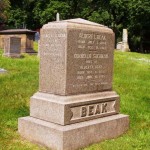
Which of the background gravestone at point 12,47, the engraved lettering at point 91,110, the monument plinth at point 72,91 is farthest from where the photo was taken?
the background gravestone at point 12,47

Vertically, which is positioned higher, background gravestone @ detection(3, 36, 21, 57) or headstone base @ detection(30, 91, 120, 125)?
background gravestone @ detection(3, 36, 21, 57)

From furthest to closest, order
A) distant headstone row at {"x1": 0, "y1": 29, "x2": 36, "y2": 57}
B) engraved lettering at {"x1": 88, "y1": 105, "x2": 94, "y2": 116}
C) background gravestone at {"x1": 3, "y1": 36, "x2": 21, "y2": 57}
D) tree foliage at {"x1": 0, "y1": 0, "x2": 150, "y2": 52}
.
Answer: tree foliage at {"x1": 0, "y1": 0, "x2": 150, "y2": 52} → distant headstone row at {"x1": 0, "y1": 29, "x2": 36, "y2": 57} → background gravestone at {"x1": 3, "y1": 36, "x2": 21, "y2": 57} → engraved lettering at {"x1": 88, "y1": 105, "x2": 94, "y2": 116}

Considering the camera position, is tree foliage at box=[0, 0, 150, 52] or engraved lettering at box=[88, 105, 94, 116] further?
tree foliage at box=[0, 0, 150, 52]

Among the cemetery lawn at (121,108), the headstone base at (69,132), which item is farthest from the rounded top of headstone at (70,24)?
the cemetery lawn at (121,108)

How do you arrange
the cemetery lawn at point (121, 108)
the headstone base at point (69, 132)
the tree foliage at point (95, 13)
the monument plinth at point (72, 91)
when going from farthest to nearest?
the tree foliage at point (95, 13) < the cemetery lawn at point (121, 108) < the monument plinth at point (72, 91) < the headstone base at point (69, 132)

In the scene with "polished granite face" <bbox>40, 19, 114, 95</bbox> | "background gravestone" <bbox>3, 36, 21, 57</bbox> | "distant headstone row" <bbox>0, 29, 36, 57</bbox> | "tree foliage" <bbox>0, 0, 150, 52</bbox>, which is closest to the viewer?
"polished granite face" <bbox>40, 19, 114, 95</bbox>

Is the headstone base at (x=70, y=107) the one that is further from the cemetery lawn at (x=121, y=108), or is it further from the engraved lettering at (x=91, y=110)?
the cemetery lawn at (x=121, y=108)

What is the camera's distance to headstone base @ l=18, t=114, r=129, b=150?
647cm

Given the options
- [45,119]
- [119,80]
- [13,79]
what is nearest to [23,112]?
[45,119]

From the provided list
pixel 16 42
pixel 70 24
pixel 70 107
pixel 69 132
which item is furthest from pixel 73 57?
pixel 16 42

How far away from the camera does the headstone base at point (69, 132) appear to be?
6.47 meters

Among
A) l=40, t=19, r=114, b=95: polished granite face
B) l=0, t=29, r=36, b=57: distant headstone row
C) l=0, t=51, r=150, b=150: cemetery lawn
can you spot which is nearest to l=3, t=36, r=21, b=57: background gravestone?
l=0, t=29, r=36, b=57: distant headstone row

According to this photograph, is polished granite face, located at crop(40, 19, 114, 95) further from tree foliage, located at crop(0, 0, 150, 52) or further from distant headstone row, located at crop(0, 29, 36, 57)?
tree foliage, located at crop(0, 0, 150, 52)

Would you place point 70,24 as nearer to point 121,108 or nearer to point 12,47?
point 121,108
